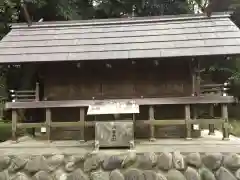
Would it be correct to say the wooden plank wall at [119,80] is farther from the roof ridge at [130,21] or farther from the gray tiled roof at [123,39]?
the roof ridge at [130,21]

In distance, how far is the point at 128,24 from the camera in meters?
11.1

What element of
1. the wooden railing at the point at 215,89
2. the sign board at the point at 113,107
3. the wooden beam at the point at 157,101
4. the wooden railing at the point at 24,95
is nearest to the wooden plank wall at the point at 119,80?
the wooden railing at the point at 215,89

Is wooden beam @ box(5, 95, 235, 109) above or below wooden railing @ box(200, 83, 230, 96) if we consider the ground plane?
below

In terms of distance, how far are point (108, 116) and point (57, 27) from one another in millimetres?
3962

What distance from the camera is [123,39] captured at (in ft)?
32.9

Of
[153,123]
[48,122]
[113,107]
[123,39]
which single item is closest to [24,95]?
[48,122]

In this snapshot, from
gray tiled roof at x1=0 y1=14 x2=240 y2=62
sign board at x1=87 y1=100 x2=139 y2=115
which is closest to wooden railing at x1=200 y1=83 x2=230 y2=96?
gray tiled roof at x1=0 y1=14 x2=240 y2=62

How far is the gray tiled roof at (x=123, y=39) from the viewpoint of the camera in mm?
9148

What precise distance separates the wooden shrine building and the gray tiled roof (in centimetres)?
3

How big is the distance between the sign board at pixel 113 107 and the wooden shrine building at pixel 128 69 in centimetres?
6

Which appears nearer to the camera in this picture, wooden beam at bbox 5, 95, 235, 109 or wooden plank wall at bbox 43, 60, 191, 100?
wooden beam at bbox 5, 95, 235, 109

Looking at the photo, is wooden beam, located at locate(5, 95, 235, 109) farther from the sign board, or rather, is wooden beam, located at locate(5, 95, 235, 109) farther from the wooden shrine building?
the sign board

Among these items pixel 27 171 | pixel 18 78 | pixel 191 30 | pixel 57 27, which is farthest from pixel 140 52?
pixel 18 78

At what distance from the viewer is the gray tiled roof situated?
9148mm
